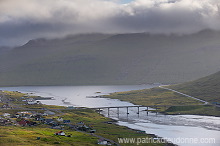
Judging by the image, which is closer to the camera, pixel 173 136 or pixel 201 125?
pixel 173 136

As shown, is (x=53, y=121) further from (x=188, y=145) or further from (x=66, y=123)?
(x=188, y=145)

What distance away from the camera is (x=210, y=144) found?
14475cm

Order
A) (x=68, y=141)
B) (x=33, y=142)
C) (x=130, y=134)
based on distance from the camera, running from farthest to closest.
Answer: (x=130, y=134)
(x=68, y=141)
(x=33, y=142)

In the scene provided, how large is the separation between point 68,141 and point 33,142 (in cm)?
1339

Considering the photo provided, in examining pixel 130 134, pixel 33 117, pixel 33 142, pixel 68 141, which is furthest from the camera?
pixel 33 117

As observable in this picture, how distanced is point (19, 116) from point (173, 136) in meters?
81.6

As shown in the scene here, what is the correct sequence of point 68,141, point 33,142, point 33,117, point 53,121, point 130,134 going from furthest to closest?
point 33,117, point 53,121, point 130,134, point 68,141, point 33,142

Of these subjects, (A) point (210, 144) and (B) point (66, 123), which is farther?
(B) point (66, 123)

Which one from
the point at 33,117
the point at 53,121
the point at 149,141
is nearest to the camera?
the point at 149,141

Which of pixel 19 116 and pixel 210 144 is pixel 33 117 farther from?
pixel 210 144

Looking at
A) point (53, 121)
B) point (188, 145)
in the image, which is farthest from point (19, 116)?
point (188, 145)

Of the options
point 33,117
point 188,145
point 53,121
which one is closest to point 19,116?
point 33,117

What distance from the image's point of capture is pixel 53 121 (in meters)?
181

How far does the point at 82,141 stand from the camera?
132m
